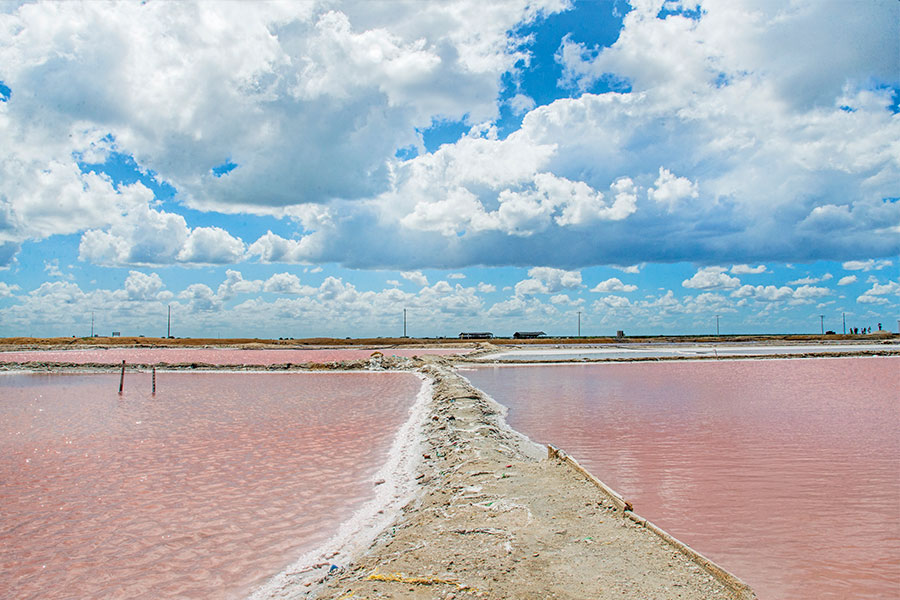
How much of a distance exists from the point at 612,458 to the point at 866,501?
4.08m

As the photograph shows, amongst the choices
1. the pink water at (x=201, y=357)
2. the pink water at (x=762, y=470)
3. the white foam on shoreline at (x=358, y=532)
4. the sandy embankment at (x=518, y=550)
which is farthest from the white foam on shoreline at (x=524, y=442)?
the pink water at (x=201, y=357)

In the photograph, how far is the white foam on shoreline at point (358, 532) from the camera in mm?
5926

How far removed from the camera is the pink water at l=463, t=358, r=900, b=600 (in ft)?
20.1

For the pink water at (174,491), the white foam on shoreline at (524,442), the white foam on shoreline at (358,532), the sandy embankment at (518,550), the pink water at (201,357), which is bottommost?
the pink water at (201,357)

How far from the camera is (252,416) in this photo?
18.8m

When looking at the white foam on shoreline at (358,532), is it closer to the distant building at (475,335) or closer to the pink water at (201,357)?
the pink water at (201,357)

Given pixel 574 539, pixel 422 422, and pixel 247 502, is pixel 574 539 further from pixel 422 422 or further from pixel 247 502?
pixel 422 422

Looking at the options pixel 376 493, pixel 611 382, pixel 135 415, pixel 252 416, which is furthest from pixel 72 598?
pixel 611 382

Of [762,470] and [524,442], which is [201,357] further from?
[762,470]

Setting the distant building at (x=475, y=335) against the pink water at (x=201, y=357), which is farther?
the distant building at (x=475, y=335)

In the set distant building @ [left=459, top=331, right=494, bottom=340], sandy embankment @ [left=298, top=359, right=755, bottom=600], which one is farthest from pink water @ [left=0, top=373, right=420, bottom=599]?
distant building @ [left=459, top=331, right=494, bottom=340]

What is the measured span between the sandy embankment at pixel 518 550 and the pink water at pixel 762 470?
962 millimetres

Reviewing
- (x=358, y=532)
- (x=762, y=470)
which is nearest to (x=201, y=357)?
(x=358, y=532)

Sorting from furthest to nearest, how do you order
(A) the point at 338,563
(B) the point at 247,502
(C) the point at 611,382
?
1. (C) the point at 611,382
2. (B) the point at 247,502
3. (A) the point at 338,563
